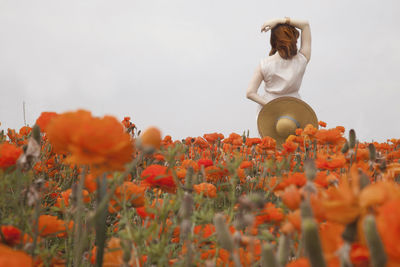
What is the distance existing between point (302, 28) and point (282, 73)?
75 cm

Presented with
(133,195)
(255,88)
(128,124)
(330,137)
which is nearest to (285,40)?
(255,88)

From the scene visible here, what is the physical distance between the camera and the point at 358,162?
4.19ft

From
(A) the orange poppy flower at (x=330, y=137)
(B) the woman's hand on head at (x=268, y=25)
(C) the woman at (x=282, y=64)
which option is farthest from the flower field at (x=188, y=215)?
(B) the woman's hand on head at (x=268, y=25)

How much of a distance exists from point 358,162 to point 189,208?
904 mm

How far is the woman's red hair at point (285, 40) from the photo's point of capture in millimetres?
4559

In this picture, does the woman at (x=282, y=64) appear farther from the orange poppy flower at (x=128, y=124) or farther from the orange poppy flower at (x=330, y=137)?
the orange poppy flower at (x=330, y=137)

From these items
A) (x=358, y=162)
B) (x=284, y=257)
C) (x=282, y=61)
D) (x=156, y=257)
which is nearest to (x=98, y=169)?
(x=156, y=257)

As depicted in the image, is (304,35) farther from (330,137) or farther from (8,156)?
(8,156)

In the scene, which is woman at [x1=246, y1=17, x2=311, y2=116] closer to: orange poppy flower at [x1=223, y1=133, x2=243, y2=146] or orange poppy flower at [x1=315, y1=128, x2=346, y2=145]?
orange poppy flower at [x1=223, y1=133, x2=243, y2=146]

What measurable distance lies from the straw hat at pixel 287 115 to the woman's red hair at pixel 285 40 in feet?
3.57

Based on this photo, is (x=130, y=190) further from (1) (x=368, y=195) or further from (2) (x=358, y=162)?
(2) (x=358, y=162)

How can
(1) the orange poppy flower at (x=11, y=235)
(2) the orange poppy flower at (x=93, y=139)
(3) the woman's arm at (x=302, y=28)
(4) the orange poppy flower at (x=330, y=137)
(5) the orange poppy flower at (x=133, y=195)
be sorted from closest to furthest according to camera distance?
1. (2) the orange poppy flower at (x=93, y=139)
2. (1) the orange poppy flower at (x=11, y=235)
3. (5) the orange poppy flower at (x=133, y=195)
4. (4) the orange poppy flower at (x=330, y=137)
5. (3) the woman's arm at (x=302, y=28)

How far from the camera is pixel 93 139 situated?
57cm

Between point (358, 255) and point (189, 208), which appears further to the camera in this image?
point (189, 208)
